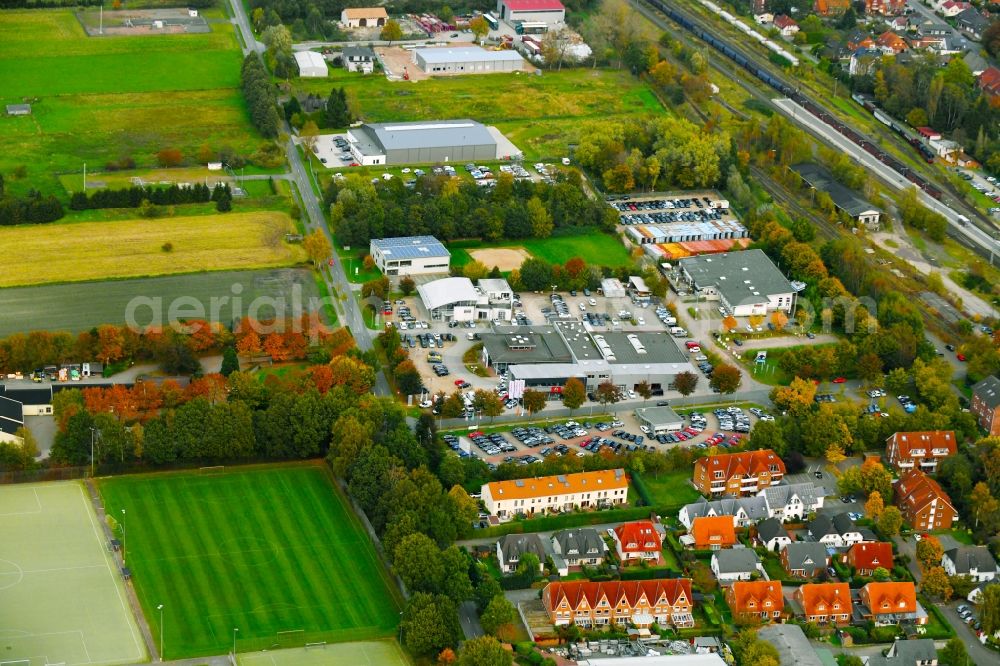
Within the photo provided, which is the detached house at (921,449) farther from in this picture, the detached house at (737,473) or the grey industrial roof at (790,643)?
the grey industrial roof at (790,643)

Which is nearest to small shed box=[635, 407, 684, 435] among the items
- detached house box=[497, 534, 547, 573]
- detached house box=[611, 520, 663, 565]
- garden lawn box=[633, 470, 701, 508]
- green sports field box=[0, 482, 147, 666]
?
garden lawn box=[633, 470, 701, 508]

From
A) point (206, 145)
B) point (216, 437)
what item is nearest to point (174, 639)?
point (216, 437)

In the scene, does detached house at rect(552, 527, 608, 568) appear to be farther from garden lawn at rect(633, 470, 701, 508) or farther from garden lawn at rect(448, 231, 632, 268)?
garden lawn at rect(448, 231, 632, 268)

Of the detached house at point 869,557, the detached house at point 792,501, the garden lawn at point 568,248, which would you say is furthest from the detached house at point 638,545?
the garden lawn at point 568,248

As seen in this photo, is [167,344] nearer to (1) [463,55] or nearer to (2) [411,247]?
(2) [411,247]

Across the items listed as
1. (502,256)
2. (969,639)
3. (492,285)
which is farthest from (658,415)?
(502,256)
